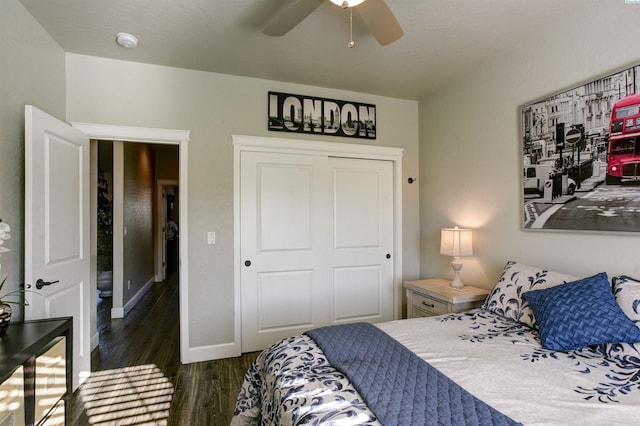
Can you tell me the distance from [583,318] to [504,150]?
152 centimetres

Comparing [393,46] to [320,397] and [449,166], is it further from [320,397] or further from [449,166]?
[320,397]

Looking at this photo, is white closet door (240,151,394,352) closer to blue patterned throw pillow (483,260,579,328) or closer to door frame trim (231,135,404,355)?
door frame trim (231,135,404,355)

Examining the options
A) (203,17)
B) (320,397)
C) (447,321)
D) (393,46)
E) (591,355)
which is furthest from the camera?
(393,46)

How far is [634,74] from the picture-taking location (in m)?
1.84

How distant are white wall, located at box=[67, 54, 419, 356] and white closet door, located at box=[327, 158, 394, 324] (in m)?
0.81

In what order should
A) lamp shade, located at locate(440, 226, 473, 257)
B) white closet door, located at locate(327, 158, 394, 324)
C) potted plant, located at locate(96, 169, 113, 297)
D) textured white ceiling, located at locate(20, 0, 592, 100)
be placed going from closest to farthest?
textured white ceiling, located at locate(20, 0, 592, 100) < lamp shade, located at locate(440, 226, 473, 257) < white closet door, located at locate(327, 158, 394, 324) < potted plant, located at locate(96, 169, 113, 297)

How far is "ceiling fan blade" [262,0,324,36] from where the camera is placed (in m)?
1.59

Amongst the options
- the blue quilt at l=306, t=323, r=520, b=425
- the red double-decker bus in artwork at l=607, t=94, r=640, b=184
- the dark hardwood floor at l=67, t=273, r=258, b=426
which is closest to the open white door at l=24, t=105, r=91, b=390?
the dark hardwood floor at l=67, t=273, r=258, b=426

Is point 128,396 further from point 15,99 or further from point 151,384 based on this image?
point 15,99

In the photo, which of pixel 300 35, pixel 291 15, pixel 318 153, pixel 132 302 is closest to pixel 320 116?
pixel 318 153

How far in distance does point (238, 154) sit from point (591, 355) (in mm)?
2817

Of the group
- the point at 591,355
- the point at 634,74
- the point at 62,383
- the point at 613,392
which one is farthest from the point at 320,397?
the point at 634,74

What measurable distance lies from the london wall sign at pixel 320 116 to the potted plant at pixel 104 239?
3.23m

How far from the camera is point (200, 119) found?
2.95 meters
